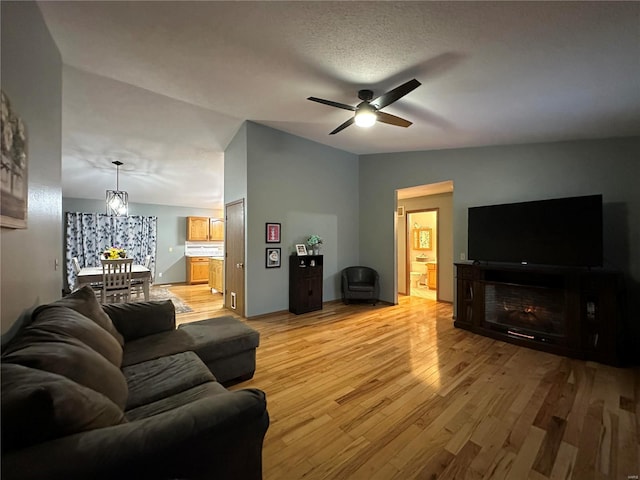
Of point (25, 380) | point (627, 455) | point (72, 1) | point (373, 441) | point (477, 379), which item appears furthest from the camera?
point (477, 379)

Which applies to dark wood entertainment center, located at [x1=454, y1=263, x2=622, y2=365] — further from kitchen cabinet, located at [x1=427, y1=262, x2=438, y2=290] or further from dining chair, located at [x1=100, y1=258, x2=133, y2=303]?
dining chair, located at [x1=100, y1=258, x2=133, y2=303]

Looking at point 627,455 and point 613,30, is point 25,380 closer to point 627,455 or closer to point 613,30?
point 627,455

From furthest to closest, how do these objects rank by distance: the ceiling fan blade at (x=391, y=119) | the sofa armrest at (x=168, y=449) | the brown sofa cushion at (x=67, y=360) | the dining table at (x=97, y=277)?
the dining table at (x=97, y=277), the ceiling fan blade at (x=391, y=119), the brown sofa cushion at (x=67, y=360), the sofa armrest at (x=168, y=449)

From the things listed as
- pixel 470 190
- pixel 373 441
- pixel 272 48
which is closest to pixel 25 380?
pixel 373 441

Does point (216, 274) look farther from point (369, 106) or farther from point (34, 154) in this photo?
point (369, 106)

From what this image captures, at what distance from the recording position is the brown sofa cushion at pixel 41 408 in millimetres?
763

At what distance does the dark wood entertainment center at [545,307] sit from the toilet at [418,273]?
13.6ft

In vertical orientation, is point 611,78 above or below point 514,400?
above

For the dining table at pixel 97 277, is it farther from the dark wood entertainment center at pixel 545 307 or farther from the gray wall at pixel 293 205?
the dark wood entertainment center at pixel 545 307


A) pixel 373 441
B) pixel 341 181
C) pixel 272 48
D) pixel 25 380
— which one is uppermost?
pixel 272 48

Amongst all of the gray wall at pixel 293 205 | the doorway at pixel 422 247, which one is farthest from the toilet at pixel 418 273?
the gray wall at pixel 293 205

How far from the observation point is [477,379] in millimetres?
2420

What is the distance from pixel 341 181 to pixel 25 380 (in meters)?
5.10

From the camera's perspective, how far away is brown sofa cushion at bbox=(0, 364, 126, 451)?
2.50 feet
